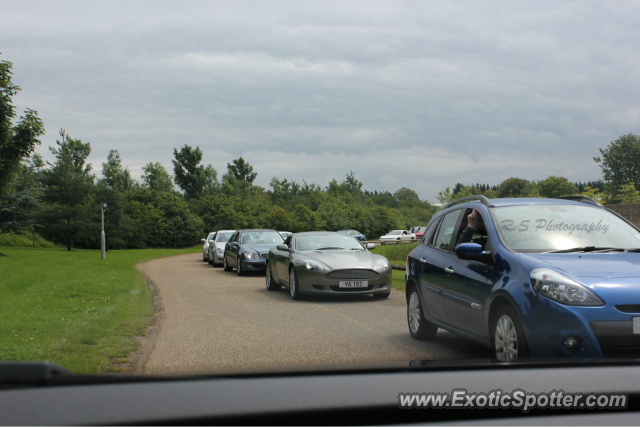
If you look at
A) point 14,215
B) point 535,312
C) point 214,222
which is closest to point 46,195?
point 14,215

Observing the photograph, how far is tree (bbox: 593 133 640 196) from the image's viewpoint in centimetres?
10625

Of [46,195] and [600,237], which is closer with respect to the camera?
[600,237]

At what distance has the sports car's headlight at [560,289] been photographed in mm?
4168

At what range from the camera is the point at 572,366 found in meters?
1.67

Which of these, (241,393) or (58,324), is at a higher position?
(241,393)

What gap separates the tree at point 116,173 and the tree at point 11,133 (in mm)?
68671

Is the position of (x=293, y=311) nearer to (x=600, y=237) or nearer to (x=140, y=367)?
(x=140, y=367)

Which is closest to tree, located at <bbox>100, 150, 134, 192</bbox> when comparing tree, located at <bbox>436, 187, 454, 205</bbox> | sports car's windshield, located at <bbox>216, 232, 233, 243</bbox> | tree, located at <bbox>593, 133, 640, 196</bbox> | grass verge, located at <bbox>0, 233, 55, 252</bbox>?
grass verge, located at <bbox>0, 233, 55, 252</bbox>

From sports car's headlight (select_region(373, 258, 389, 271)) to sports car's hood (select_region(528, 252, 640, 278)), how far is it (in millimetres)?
7153

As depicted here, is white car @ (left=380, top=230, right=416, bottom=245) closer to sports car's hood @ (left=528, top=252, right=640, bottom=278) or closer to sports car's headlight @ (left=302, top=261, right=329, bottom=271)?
sports car's headlight @ (left=302, top=261, right=329, bottom=271)

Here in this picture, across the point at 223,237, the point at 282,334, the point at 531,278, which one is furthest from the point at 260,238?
the point at 531,278

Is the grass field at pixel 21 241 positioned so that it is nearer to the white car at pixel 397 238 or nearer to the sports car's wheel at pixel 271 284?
the white car at pixel 397 238

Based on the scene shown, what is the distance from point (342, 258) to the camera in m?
12.3

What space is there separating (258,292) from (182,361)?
811cm
